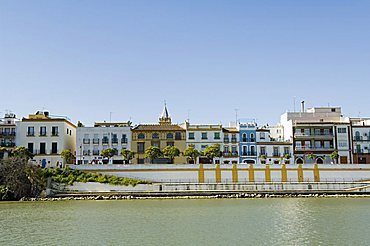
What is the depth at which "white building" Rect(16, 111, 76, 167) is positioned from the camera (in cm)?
5966

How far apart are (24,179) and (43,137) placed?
48.3 feet

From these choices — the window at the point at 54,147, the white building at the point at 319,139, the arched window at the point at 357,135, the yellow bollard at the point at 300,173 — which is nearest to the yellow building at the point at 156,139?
the window at the point at 54,147

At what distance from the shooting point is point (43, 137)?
60.2 metres

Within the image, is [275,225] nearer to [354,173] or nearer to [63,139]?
[354,173]

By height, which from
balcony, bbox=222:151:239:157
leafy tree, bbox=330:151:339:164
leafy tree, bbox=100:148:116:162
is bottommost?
leafy tree, bbox=330:151:339:164

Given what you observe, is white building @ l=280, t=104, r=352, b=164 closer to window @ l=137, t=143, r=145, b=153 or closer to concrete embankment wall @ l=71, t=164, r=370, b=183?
concrete embankment wall @ l=71, t=164, r=370, b=183

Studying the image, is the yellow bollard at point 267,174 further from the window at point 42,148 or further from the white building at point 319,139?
the window at point 42,148

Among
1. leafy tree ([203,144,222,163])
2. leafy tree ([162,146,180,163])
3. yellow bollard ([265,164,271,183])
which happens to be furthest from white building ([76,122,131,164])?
yellow bollard ([265,164,271,183])

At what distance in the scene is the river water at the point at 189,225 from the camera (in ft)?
71.8

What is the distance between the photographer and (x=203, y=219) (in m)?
28.7

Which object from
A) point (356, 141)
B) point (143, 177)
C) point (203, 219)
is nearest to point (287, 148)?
point (356, 141)

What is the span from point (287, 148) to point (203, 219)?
37.7m

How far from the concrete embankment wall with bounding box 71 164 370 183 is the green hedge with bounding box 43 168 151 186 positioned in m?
1.58

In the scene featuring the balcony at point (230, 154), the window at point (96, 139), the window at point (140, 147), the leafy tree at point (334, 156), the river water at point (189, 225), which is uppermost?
the window at point (96, 139)
